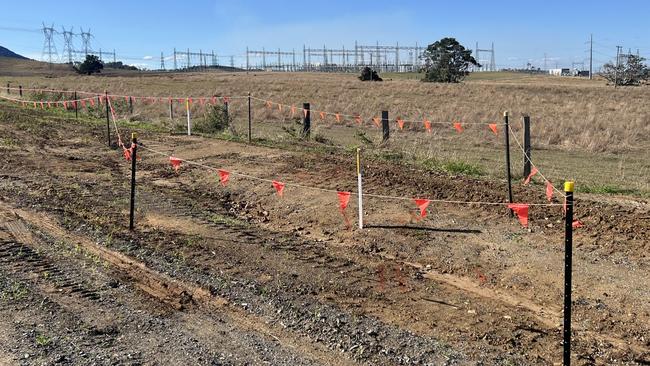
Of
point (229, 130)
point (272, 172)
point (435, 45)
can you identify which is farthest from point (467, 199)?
point (435, 45)

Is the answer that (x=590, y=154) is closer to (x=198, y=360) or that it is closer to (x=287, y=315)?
(x=287, y=315)

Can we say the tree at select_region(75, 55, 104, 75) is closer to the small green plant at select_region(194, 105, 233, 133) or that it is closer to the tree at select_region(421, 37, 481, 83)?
the tree at select_region(421, 37, 481, 83)

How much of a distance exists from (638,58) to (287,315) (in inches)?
3228

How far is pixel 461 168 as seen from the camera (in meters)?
12.7

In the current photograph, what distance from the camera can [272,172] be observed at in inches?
489

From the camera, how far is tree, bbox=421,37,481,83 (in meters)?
75.5

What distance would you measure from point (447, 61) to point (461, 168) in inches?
2708

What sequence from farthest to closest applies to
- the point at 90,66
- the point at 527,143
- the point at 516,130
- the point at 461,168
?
the point at 90,66 → the point at 516,130 → the point at 461,168 → the point at 527,143

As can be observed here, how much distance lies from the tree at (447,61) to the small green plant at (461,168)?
208 feet

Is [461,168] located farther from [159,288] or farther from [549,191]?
[159,288]

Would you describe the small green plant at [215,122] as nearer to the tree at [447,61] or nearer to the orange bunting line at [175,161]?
the orange bunting line at [175,161]

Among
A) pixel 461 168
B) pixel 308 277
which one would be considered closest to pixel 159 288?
pixel 308 277

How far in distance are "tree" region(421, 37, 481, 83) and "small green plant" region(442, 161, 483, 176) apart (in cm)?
6343

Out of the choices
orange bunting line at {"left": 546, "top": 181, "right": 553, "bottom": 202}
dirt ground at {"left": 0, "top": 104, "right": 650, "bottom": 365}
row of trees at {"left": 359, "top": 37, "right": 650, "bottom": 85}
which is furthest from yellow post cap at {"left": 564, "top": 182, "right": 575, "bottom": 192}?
row of trees at {"left": 359, "top": 37, "right": 650, "bottom": 85}
